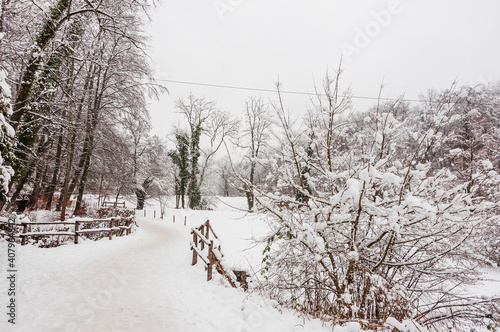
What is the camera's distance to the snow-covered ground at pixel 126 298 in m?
3.85

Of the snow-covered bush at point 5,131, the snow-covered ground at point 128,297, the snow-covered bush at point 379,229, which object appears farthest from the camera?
the snow-covered bush at point 5,131

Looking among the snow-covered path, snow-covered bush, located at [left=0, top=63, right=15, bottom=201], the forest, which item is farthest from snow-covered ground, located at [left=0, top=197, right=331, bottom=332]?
snow-covered bush, located at [left=0, top=63, right=15, bottom=201]

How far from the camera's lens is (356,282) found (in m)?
3.93

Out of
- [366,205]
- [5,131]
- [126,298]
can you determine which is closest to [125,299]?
[126,298]

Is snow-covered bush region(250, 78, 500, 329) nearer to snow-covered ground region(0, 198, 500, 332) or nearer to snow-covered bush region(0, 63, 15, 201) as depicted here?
snow-covered ground region(0, 198, 500, 332)

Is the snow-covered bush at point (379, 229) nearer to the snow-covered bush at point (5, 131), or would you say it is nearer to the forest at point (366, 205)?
the forest at point (366, 205)

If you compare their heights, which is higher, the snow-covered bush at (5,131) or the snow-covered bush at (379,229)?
the snow-covered bush at (5,131)

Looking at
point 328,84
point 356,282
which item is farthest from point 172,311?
point 328,84

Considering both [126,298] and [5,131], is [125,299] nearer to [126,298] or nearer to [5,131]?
[126,298]

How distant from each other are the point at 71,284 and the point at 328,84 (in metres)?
6.61

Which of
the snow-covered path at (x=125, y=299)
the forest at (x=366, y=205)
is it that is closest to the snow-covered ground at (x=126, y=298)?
the snow-covered path at (x=125, y=299)

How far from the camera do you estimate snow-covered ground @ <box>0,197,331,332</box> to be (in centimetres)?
385

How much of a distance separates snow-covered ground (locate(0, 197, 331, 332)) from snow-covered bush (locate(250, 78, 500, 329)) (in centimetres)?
78

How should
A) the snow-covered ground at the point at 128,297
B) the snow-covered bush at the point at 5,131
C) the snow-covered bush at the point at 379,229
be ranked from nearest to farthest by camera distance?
the snow-covered bush at the point at 379,229 → the snow-covered ground at the point at 128,297 → the snow-covered bush at the point at 5,131
